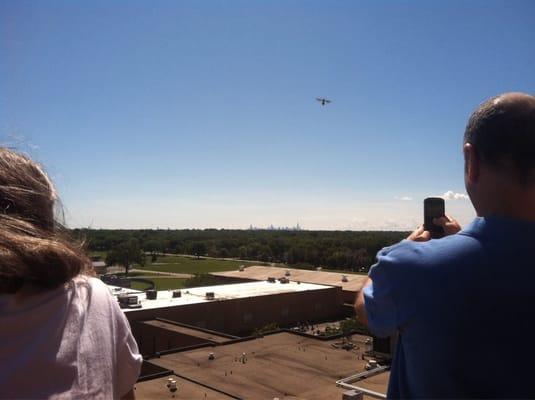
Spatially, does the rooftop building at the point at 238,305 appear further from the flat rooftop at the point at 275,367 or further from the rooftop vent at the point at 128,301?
the flat rooftop at the point at 275,367

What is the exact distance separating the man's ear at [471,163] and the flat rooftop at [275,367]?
36.6ft

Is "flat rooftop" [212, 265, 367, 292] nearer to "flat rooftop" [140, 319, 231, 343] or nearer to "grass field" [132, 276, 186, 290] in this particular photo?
"grass field" [132, 276, 186, 290]

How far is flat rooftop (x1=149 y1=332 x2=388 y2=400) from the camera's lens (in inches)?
559

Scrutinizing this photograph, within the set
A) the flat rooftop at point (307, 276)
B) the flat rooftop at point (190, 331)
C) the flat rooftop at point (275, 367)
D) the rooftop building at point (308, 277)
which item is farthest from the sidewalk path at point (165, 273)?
the flat rooftop at point (275, 367)

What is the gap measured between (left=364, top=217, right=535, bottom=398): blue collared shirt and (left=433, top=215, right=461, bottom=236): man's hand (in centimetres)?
42

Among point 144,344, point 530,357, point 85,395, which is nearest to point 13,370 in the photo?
point 85,395

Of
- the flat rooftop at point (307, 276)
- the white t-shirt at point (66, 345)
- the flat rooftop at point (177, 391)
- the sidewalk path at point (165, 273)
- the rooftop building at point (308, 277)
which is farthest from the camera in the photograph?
the sidewalk path at point (165, 273)

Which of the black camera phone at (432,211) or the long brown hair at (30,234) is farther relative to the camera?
the black camera phone at (432,211)

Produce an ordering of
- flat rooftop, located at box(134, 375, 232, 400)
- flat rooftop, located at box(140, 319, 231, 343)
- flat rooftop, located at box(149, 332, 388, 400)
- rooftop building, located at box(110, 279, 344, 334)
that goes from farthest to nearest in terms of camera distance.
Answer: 1. rooftop building, located at box(110, 279, 344, 334)
2. flat rooftop, located at box(140, 319, 231, 343)
3. flat rooftop, located at box(149, 332, 388, 400)
4. flat rooftop, located at box(134, 375, 232, 400)

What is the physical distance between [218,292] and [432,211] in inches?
1157

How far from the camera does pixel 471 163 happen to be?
178cm

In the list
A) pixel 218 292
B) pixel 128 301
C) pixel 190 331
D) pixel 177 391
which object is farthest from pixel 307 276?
pixel 177 391

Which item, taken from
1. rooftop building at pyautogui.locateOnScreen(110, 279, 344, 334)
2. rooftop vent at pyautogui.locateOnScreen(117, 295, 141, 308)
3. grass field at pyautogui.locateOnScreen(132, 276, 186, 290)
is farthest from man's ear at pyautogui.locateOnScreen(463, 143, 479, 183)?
grass field at pyautogui.locateOnScreen(132, 276, 186, 290)

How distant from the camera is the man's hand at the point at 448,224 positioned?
6.81 feet
